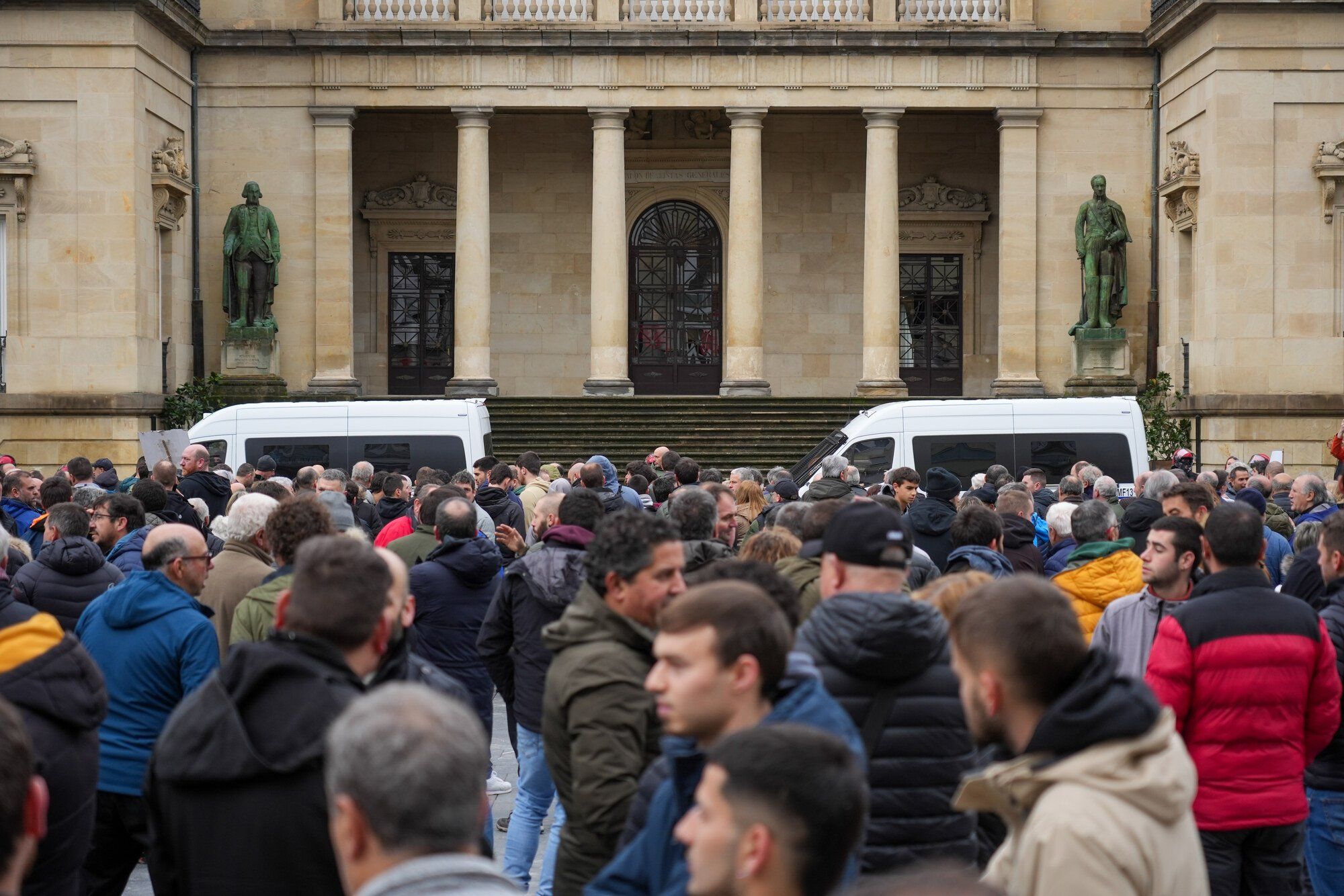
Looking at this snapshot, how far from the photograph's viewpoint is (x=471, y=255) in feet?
93.9

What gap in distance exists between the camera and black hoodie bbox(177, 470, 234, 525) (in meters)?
13.7

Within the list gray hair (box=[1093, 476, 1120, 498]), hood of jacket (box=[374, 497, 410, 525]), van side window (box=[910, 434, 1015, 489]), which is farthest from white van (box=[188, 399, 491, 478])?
gray hair (box=[1093, 476, 1120, 498])

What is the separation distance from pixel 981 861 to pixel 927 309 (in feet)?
86.6

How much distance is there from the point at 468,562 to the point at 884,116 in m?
21.7

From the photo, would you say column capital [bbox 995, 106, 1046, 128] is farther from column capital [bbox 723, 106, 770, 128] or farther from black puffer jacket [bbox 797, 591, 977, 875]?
black puffer jacket [bbox 797, 591, 977, 875]

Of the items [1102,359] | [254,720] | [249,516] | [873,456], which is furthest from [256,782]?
[1102,359]

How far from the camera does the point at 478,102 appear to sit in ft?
94.2

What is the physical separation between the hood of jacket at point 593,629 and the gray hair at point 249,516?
2725 mm

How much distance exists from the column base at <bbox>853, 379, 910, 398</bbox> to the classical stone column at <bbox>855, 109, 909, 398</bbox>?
0.04 feet

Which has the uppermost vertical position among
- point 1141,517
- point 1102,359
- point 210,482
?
point 1102,359

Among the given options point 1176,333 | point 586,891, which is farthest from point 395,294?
point 586,891

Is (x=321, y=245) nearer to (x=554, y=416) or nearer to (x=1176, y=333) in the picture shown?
(x=554, y=416)

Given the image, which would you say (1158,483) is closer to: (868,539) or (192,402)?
(868,539)

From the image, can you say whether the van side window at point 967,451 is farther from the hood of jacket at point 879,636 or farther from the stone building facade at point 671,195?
the hood of jacket at point 879,636
